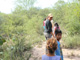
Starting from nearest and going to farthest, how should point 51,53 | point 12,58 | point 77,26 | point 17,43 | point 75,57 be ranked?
1. point 51,53
2. point 12,58
3. point 17,43
4. point 75,57
5. point 77,26

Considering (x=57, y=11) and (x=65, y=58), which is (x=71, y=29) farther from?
(x=57, y=11)

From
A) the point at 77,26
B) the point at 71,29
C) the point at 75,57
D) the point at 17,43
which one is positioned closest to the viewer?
the point at 17,43

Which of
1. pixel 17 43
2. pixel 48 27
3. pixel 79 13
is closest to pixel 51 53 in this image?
pixel 48 27

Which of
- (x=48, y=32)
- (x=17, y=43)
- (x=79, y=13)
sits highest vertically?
(x=79, y=13)

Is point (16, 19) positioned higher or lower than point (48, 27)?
higher

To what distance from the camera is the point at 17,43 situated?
4.47m

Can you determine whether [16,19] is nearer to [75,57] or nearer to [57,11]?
[57,11]

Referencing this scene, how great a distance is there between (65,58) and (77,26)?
3.90 meters

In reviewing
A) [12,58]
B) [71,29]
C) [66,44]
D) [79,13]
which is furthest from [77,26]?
[12,58]

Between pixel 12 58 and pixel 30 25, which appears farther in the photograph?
pixel 30 25

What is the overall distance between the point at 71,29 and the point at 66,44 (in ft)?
8.70

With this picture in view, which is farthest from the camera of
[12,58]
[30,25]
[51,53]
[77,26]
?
[30,25]

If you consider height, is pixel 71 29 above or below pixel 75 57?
above

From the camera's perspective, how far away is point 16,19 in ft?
43.3
